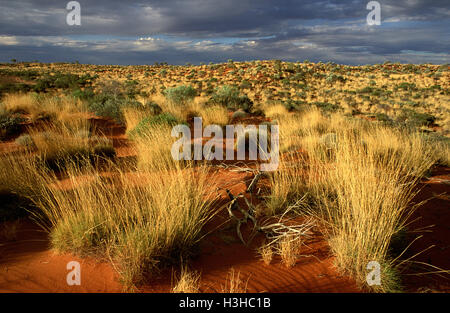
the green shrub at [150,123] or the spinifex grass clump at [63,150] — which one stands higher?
the green shrub at [150,123]

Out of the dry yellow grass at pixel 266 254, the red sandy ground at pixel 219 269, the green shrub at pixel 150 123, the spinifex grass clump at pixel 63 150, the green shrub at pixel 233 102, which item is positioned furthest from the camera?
the green shrub at pixel 233 102

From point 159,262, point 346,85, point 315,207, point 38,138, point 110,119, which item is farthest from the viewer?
point 346,85

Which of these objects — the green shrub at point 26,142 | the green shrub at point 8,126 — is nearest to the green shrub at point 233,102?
the green shrub at point 8,126

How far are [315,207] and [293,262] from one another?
1.38 metres

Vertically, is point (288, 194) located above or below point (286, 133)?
below

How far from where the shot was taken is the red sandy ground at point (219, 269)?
255 cm

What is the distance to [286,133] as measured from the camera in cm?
894

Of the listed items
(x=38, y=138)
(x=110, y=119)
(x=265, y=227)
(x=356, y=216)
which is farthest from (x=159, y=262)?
(x=110, y=119)

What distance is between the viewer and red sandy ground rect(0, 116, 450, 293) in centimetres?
255

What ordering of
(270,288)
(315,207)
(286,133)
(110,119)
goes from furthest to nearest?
(110,119) → (286,133) → (315,207) → (270,288)

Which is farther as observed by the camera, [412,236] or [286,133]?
[286,133]

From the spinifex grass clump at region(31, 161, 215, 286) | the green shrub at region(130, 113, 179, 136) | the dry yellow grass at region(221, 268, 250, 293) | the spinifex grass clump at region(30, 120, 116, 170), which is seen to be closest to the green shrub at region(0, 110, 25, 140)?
the spinifex grass clump at region(30, 120, 116, 170)

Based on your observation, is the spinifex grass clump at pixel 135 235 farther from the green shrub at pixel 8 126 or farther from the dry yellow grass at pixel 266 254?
the green shrub at pixel 8 126
